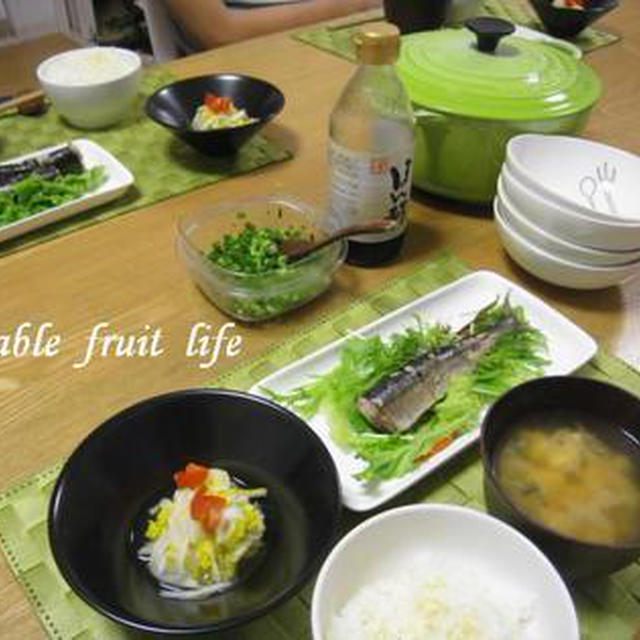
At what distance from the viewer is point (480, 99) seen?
41.1 inches

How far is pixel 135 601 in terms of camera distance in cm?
62

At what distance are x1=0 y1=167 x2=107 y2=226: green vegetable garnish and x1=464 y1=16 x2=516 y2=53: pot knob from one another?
651 millimetres

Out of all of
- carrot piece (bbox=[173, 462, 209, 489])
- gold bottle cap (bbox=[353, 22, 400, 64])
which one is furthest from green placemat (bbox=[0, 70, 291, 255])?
carrot piece (bbox=[173, 462, 209, 489])

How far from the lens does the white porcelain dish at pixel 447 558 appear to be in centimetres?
56

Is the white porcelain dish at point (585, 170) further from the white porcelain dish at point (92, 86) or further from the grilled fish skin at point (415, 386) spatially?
the white porcelain dish at point (92, 86)

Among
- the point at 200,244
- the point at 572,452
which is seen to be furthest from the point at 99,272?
the point at 572,452

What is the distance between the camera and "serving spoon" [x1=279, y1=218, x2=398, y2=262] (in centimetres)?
97

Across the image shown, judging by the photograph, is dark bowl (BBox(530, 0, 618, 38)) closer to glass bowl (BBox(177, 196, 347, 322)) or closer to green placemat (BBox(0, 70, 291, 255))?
green placemat (BBox(0, 70, 291, 255))

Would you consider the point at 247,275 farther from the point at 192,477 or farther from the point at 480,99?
the point at 480,99

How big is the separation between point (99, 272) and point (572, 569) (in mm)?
749

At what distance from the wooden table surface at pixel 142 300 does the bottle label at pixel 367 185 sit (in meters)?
0.10

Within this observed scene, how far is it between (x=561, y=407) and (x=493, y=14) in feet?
4.99

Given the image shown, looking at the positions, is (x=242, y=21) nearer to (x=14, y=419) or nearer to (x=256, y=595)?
(x=14, y=419)

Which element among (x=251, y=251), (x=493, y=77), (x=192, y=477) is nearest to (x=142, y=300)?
(x=251, y=251)
